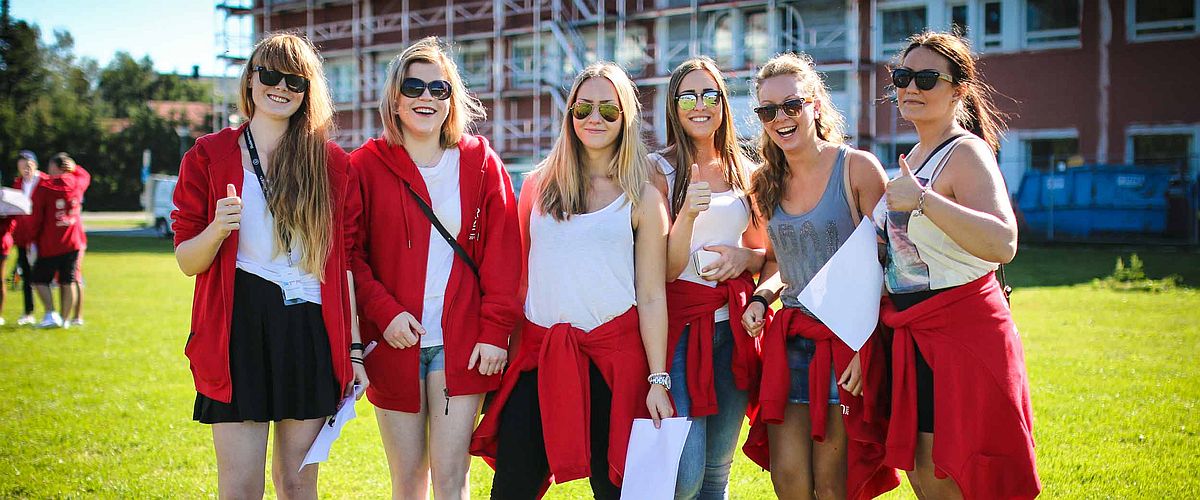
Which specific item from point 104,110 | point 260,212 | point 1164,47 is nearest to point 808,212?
point 260,212

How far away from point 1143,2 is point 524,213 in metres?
26.9

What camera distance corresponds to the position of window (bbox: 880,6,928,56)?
28375mm

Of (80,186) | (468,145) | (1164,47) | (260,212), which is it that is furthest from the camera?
(1164,47)

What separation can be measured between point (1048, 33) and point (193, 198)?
27.5 meters

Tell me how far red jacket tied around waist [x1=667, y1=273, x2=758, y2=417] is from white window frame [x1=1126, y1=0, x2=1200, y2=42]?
26010 mm

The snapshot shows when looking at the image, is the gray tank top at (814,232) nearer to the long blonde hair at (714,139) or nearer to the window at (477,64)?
the long blonde hair at (714,139)

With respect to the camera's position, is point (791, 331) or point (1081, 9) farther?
point (1081, 9)

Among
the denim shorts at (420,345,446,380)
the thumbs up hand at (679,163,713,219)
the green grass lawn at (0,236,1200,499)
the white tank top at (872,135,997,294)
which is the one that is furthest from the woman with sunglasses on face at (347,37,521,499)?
the green grass lawn at (0,236,1200,499)

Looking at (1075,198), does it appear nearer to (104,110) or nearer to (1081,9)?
(1081,9)

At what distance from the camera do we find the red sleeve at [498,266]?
12.3ft

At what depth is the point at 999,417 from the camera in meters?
3.25

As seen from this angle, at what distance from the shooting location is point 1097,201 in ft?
71.3

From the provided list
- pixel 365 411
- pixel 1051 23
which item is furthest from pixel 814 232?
pixel 1051 23

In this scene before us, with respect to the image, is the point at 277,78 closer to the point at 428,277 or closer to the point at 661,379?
the point at 428,277
